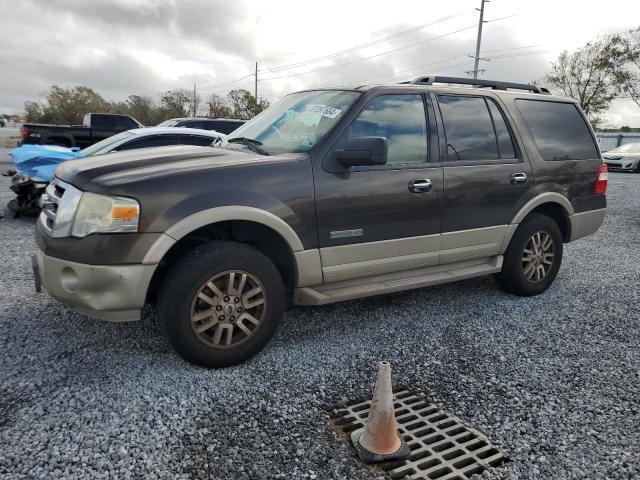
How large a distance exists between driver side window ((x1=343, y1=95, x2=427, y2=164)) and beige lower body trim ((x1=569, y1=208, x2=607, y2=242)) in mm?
2077

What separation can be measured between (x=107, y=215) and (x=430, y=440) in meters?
2.23

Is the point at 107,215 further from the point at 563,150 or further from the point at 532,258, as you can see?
the point at 563,150

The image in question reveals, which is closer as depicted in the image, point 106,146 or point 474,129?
point 474,129

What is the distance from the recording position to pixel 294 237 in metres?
3.33

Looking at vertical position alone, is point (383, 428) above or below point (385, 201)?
below

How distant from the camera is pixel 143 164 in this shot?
10.6ft

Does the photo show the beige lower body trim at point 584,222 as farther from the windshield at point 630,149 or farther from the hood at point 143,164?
the windshield at point 630,149

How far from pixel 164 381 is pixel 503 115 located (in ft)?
12.0

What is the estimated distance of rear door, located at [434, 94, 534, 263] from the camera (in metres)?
4.05

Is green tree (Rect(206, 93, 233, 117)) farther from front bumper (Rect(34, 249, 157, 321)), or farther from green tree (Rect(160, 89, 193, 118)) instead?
front bumper (Rect(34, 249, 157, 321))

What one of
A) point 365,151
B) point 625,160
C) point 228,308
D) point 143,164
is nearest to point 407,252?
point 365,151

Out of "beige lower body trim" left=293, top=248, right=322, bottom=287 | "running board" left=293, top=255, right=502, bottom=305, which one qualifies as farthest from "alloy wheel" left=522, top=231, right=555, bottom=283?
"beige lower body trim" left=293, top=248, right=322, bottom=287

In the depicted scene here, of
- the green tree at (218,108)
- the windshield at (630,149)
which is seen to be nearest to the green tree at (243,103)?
the green tree at (218,108)

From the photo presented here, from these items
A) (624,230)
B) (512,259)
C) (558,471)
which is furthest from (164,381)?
(624,230)
